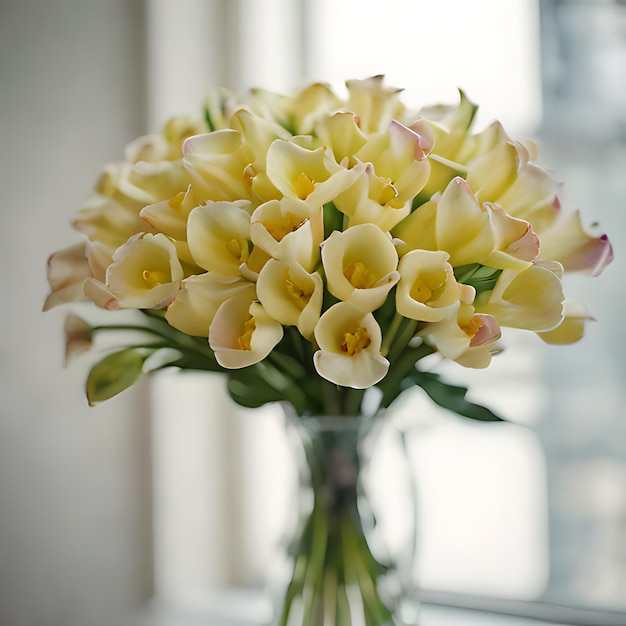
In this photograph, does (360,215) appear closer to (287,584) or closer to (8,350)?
(287,584)

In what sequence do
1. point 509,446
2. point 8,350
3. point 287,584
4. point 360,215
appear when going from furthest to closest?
1. point 509,446
2. point 8,350
3. point 287,584
4. point 360,215

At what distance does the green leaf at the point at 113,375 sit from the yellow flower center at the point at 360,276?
0.21m

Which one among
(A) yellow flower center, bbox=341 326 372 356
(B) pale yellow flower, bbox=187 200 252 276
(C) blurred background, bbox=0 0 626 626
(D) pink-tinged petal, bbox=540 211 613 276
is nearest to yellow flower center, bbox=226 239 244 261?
(B) pale yellow flower, bbox=187 200 252 276

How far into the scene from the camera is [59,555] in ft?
3.16

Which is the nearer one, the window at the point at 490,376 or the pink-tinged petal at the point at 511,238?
the pink-tinged petal at the point at 511,238

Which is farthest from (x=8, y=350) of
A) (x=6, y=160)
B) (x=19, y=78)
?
(x=19, y=78)

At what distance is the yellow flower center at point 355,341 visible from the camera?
545mm

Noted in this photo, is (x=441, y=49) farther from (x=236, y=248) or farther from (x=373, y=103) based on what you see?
(x=236, y=248)

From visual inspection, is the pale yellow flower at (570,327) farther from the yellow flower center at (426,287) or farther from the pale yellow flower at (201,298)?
the pale yellow flower at (201,298)

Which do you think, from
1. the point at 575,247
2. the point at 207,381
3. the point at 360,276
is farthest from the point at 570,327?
the point at 207,381

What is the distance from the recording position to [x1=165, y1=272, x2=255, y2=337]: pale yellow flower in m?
0.56

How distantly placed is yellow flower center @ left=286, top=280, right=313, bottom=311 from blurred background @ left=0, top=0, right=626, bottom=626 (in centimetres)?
36

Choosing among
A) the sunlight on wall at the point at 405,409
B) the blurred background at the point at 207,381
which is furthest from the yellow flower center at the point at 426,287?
the sunlight on wall at the point at 405,409

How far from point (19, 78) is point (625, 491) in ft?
2.98
